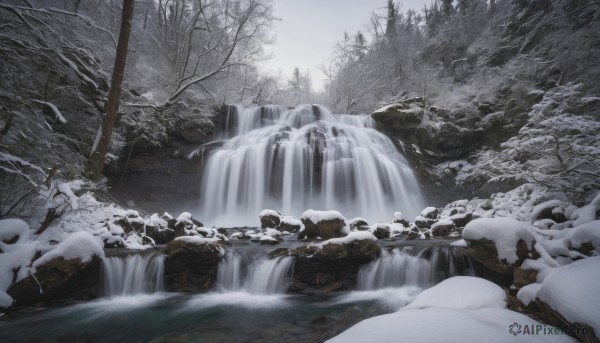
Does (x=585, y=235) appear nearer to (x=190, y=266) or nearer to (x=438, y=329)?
(x=438, y=329)

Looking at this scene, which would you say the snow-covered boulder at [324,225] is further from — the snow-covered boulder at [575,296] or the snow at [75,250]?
the snow-covered boulder at [575,296]

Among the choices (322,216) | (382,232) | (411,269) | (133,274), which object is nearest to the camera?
(133,274)

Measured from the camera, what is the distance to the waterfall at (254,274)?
265 inches

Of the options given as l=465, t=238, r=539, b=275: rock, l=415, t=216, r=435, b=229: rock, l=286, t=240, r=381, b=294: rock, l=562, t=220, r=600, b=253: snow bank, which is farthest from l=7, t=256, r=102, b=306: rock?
l=415, t=216, r=435, b=229: rock

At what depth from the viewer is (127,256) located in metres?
6.72

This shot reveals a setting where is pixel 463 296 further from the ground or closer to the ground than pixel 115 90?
closer to the ground

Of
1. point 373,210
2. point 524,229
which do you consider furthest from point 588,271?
point 373,210

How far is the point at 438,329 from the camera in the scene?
6.23 feet

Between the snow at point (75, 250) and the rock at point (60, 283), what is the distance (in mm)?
78

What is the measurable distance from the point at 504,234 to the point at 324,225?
5310mm

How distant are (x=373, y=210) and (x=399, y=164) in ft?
12.4

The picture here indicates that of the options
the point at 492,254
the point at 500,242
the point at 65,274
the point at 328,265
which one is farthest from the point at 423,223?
the point at 65,274

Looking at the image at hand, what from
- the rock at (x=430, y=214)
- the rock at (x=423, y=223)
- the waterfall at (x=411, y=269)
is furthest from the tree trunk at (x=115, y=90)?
the rock at (x=430, y=214)

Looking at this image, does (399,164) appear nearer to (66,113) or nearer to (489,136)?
(489,136)
